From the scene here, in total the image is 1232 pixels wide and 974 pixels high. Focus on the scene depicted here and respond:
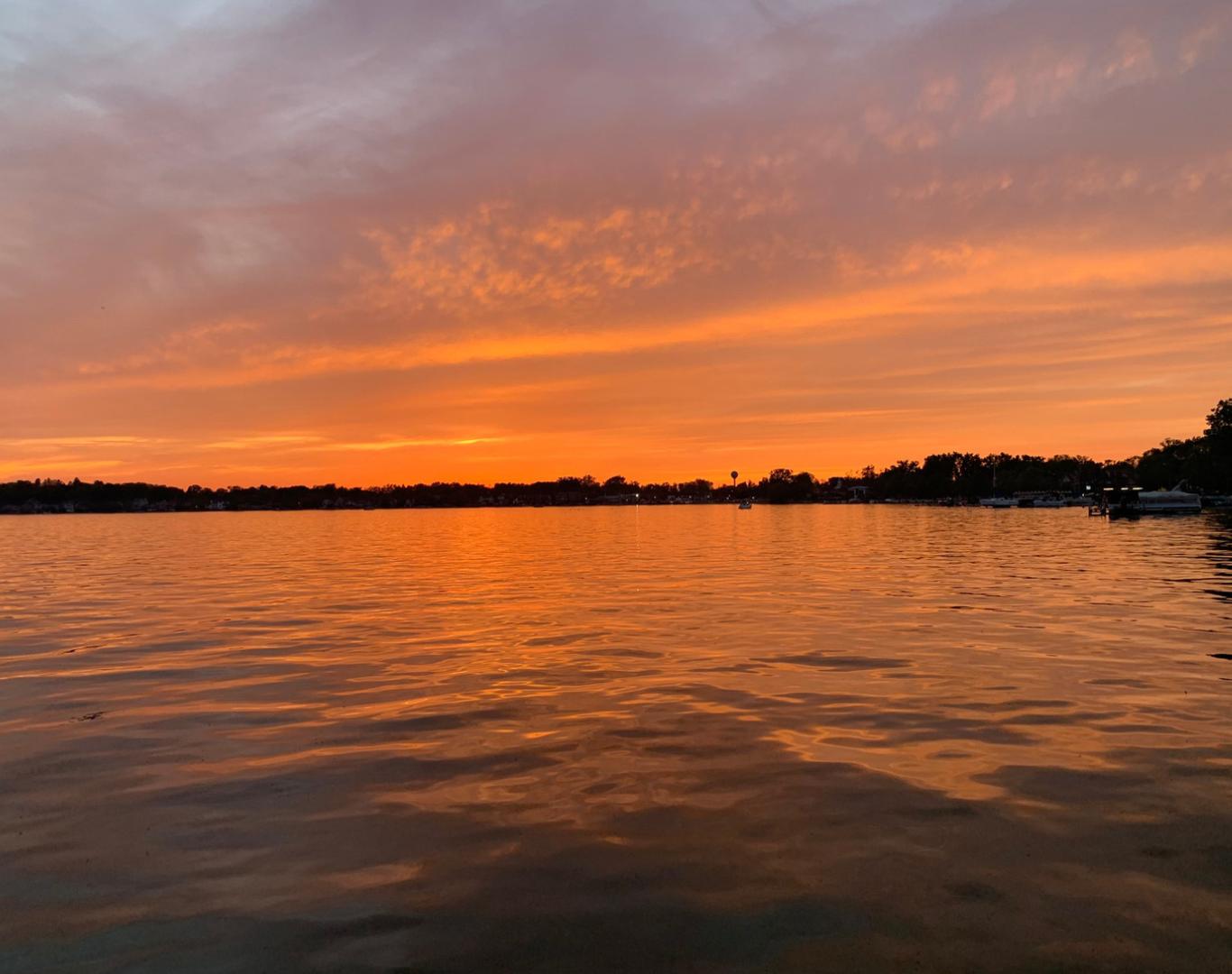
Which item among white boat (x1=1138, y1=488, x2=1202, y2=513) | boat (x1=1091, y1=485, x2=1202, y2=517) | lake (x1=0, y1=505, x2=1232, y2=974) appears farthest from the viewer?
white boat (x1=1138, y1=488, x2=1202, y2=513)

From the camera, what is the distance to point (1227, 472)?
152 metres

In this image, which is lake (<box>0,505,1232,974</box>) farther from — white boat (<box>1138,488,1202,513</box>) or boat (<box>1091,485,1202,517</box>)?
white boat (<box>1138,488,1202,513</box>)

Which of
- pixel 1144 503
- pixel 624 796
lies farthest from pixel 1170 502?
pixel 624 796

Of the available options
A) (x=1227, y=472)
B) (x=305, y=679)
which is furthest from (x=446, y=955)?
(x=1227, y=472)

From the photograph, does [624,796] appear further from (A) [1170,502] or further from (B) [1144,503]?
(B) [1144,503]

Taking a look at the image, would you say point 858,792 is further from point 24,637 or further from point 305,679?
point 24,637

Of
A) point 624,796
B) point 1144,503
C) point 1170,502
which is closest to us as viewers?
point 624,796

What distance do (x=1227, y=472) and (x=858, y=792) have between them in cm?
17865

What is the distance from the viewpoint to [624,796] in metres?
10.9

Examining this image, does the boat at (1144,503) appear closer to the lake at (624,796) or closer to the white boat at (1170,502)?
the white boat at (1170,502)

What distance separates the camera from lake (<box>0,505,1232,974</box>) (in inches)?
291

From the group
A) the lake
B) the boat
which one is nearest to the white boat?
the boat

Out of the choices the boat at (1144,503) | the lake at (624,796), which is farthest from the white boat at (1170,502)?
the lake at (624,796)

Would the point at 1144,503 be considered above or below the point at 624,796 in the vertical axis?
above
